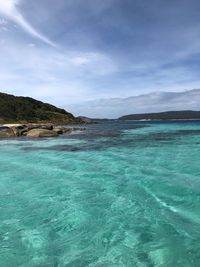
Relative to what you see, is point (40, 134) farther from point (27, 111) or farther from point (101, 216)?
point (27, 111)

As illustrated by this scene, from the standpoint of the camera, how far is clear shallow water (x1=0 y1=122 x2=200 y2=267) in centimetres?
804

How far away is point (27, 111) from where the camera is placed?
13850 cm

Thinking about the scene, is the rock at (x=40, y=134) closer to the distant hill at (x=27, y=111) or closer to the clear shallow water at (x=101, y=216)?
the clear shallow water at (x=101, y=216)

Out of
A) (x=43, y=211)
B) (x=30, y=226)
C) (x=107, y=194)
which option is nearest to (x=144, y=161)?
(x=107, y=194)

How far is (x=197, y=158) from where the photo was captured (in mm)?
23781

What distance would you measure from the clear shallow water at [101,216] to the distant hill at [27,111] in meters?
104

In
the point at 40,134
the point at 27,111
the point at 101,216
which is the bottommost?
the point at 101,216

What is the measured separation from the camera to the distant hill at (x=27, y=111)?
12871cm

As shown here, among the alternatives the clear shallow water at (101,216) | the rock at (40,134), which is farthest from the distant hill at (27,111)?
the clear shallow water at (101,216)

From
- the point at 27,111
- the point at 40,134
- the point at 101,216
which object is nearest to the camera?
the point at 101,216

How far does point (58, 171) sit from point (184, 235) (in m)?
11.9

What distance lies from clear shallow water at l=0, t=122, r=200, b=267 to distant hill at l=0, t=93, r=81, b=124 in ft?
343

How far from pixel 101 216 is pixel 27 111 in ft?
433

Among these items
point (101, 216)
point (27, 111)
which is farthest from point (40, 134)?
point (27, 111)
